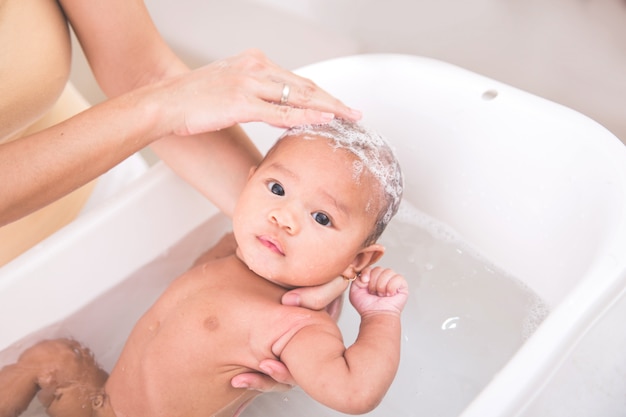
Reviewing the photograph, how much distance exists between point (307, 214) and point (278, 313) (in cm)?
15

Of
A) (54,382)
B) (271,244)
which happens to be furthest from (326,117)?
Result: (54,382)

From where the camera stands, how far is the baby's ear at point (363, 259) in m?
1.06

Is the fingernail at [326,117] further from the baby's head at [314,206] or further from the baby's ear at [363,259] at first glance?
the baby's ear at [363,259]

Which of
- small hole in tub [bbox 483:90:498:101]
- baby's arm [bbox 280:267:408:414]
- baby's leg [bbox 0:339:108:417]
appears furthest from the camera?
small hole in tub [bbox 483:90:498:101]

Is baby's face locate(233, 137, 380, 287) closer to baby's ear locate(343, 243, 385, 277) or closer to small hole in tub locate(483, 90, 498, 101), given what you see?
baby's ear locate(343, 243, 385, 277)

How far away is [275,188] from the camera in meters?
1.02

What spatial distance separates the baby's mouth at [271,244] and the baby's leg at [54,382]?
0.38m

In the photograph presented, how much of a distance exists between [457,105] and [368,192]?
45 centimetres

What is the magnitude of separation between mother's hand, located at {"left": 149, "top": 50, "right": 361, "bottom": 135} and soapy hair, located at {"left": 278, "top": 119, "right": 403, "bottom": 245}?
Result: 24 mm

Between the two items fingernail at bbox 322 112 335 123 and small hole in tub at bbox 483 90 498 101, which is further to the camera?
small hole in tub at bbox 483 90 498 101

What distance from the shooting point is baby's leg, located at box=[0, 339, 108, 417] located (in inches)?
44.3

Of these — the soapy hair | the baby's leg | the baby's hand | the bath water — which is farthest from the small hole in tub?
the baby's leg


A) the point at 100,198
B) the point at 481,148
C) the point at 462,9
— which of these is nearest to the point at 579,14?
the point at 462,9

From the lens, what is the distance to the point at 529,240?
1.30 meters
